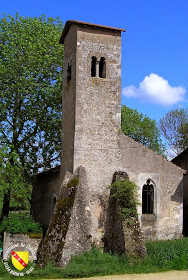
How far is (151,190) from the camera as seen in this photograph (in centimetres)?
1797

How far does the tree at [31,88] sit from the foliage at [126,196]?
7.27 metres

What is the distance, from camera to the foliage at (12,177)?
61.6 ft

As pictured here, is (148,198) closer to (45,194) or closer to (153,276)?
(153,276)

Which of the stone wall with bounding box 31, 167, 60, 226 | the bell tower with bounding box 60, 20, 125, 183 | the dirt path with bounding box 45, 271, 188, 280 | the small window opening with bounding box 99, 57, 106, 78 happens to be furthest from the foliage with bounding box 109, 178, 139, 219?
the small window opening with bounding box 99, 57, 106, 78

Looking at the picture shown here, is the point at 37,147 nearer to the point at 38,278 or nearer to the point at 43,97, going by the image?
the point at 43,97

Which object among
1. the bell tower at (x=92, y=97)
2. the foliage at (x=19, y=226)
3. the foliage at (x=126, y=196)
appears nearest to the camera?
the foliage at (x=126, y=196)

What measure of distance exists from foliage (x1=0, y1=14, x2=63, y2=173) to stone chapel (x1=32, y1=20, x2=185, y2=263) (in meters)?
4.00

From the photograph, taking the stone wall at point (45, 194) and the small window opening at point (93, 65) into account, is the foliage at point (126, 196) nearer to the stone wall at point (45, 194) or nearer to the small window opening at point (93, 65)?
the stone wall at point (45, 194)

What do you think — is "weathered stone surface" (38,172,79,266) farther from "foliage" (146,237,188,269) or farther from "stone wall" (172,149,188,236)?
"stone wall" (172,149,188,236)

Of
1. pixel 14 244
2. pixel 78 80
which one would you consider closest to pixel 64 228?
pixel 14 244

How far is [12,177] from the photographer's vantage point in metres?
19.5

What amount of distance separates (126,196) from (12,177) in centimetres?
690

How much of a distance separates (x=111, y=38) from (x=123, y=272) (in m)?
11.2

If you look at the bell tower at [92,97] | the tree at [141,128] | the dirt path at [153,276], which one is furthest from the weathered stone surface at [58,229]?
the tree at [141,128]
